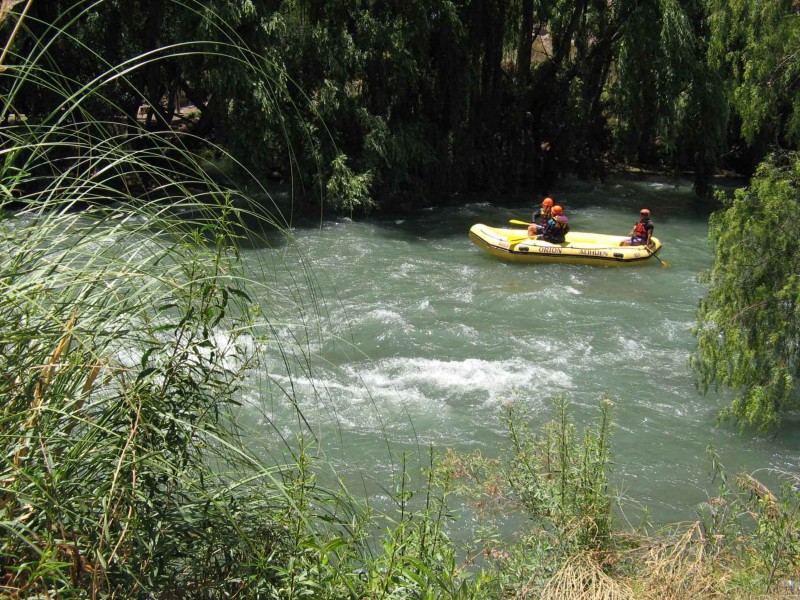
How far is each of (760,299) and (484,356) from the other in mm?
3147

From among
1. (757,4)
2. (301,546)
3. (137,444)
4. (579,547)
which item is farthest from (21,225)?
(757,4)

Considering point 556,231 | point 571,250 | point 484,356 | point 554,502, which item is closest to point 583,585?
point 554,502

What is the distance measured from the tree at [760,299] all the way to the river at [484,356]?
22.9 inches

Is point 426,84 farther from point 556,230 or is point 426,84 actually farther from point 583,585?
point 583,585

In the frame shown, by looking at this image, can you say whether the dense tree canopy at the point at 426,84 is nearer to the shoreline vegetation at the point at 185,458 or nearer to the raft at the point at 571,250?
the raft at the point at 571,250

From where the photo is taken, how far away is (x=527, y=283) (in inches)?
460

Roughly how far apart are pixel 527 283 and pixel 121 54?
9.25m

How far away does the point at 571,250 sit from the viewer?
12328mm

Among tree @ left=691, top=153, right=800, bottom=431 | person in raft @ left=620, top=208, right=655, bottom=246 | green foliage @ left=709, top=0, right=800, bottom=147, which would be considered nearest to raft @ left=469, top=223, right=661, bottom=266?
person in raft @ left=620, top=208, right=655, bottom=246

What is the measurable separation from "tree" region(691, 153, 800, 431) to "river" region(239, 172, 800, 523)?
0.58m

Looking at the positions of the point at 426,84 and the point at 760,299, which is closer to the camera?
the point at 760,299

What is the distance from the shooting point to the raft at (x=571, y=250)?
1222 cm

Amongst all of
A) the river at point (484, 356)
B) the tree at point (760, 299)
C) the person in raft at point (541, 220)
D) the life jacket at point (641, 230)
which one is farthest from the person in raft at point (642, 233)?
the tree at point (760, 299)

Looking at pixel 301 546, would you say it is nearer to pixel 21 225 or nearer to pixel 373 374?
pixel 21 225
